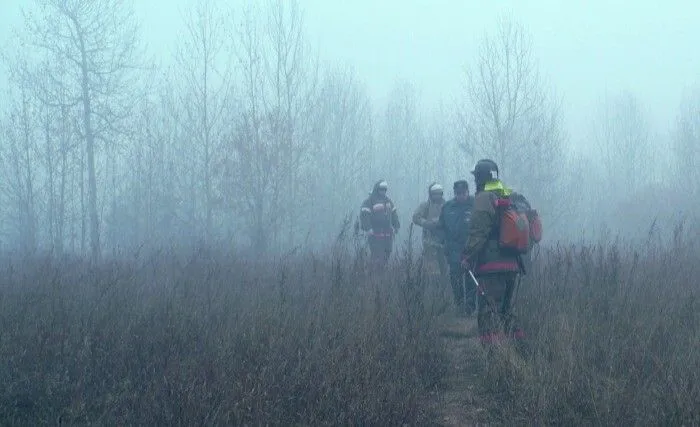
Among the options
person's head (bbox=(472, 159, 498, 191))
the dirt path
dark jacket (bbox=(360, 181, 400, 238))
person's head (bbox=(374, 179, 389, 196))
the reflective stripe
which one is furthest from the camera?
dark jacket (bbox=(360, 181, 400, 238))

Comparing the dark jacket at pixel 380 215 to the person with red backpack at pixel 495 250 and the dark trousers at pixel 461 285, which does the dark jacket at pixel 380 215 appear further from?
the person with red backpack at pixel 495 250

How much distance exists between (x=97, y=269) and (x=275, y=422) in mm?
5624

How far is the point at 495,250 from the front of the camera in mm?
6445

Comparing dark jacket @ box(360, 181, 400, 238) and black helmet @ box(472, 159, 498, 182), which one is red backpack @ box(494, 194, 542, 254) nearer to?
black helmet @ box(472, 159, 498, 182)

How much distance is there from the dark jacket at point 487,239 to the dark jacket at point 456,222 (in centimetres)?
217

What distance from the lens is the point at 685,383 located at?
4.61m

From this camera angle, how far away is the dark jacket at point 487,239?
251 inches

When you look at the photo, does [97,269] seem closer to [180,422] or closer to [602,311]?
[180,422]

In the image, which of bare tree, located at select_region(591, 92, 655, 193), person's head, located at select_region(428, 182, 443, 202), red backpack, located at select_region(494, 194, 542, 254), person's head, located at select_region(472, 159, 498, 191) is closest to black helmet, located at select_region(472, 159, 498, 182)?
person's head, located at select_region(472, 159, 498, 191)

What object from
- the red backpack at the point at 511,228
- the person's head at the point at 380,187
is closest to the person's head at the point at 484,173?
the red backpack at the point at 511,228

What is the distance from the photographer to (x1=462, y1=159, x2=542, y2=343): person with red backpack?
20.7 ft

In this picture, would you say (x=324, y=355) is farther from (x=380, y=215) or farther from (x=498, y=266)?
(x=380, y=215)

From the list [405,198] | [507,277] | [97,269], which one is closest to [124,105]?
[97,269]

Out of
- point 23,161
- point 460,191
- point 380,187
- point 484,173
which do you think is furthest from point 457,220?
point 23,161
